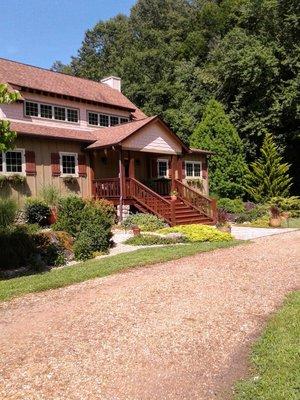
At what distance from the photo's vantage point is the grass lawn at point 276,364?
4215mm

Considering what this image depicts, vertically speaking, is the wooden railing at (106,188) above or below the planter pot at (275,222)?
above

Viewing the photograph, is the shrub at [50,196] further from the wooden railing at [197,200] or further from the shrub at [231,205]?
the shrub at [231,205]

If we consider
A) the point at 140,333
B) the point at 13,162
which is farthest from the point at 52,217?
the point at 140,333

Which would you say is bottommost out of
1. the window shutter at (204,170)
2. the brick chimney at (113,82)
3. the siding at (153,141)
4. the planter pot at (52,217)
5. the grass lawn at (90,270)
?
the grass lawn at (90,270)

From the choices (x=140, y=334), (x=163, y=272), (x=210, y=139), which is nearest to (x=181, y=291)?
(x=163, y=272)

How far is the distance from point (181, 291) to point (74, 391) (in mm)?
3808

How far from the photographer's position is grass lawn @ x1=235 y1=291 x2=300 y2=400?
13.8ft

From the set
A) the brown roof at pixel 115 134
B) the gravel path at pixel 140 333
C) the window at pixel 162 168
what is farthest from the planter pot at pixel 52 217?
the window at pixel 162 168

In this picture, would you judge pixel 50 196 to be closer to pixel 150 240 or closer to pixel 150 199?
pixel 150 199

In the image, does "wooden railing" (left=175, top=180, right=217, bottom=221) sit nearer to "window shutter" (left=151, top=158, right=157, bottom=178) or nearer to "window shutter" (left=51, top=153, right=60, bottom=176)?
"window shutter" (left=151, top=158, right=157, bottom=178)

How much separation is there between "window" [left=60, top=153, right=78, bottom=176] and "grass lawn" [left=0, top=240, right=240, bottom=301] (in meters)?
8.44

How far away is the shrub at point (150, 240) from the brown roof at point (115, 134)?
18.7 ft

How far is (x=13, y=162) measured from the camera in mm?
17281

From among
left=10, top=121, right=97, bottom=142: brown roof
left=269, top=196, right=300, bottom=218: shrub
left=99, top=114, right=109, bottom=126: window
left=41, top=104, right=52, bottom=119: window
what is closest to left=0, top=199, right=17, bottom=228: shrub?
left=10, top=121, right=97, bottom=142: brown roof
